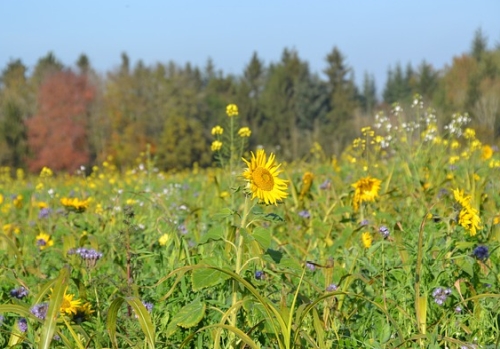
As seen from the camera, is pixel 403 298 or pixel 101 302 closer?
pixel 403 298

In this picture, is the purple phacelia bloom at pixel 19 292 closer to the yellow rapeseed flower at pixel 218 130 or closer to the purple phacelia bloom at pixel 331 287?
the purple phacelia bloom at pixel 331 287

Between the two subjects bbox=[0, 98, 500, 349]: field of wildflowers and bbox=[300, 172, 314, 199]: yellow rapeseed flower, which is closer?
bbox=[0, 98, 500, 349]: field of wildflowers

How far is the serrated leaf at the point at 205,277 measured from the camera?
2.05 metres

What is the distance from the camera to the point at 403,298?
8.45ft

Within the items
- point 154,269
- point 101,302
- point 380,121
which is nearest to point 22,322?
point 101,302

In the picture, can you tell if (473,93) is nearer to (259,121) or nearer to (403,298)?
(259,121)

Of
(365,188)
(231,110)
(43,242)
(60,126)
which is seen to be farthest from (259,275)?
(60,126)

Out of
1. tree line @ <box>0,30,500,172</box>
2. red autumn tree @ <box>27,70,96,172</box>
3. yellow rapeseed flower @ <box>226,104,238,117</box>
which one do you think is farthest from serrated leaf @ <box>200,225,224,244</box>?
red autumn tree @ <box>27,70,96,172</box>

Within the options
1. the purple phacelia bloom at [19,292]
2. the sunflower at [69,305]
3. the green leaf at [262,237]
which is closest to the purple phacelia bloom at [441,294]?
the green leaf at [262,237]

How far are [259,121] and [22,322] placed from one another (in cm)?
6218

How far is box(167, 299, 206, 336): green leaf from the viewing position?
210cm

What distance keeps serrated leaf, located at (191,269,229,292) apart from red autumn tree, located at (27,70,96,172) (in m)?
49.1

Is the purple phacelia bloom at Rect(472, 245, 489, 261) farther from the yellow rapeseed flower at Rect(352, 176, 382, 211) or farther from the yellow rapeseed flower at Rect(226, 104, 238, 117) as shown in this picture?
the yellow rapeseed flower at Rect(226, 104, 238, 117)

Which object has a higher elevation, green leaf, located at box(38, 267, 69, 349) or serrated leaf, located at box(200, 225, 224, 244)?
serrated leaf, located at box(200, 225, 224, 244)
